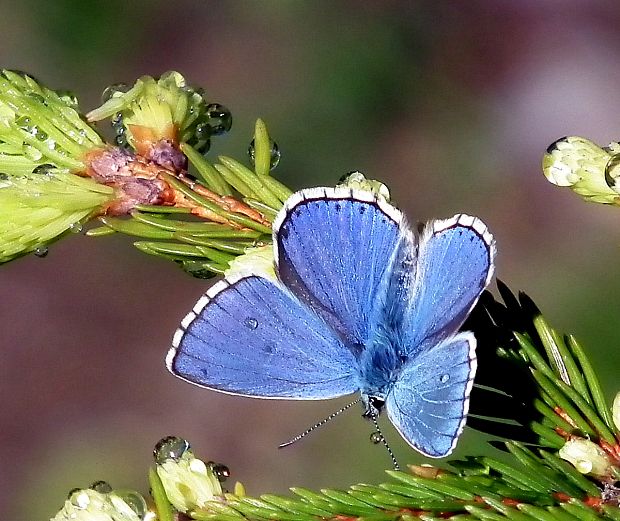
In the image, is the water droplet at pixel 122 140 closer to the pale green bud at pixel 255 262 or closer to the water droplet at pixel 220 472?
the pale green bud at pixel 255 262

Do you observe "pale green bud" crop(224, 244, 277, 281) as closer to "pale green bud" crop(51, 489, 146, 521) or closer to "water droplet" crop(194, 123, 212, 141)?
"water droplet" crop(194, 123, 212, 141)

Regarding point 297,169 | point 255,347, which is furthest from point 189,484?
point 297,169

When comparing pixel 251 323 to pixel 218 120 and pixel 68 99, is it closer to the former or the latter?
pixel 218 120

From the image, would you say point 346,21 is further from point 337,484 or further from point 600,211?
point 337,484

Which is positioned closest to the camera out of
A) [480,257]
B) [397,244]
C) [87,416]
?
[480,257]

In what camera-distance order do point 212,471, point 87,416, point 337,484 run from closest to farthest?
1. point 212,471
2. point 337,484
3. point 87,416

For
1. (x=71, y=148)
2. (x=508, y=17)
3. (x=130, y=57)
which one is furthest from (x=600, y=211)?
(x=71, y=148)
